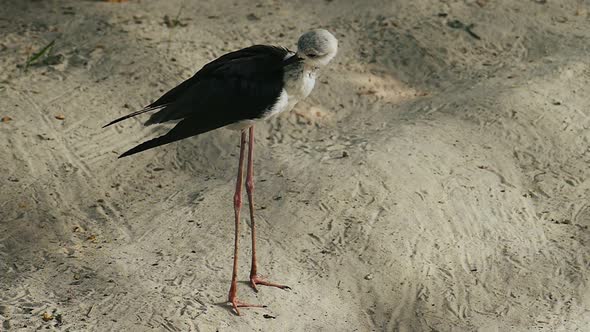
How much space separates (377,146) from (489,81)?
4.65 feet

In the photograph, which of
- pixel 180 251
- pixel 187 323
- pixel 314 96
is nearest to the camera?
pixel 187 323

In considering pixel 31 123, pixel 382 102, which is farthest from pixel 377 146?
pixel 31 123

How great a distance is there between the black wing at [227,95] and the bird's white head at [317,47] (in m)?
0.10

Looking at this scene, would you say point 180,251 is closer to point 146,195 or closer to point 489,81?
point 146,195

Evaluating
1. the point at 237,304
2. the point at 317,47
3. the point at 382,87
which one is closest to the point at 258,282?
the point at 237,304

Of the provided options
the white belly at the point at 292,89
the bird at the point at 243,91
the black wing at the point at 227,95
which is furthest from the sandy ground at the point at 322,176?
the white belly at the point at 292,89

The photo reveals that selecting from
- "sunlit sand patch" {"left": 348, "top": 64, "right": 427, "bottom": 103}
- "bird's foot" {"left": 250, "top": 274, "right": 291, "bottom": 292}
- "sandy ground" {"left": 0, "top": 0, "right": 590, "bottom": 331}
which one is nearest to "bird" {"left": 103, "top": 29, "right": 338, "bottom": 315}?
"bird's foot" {"left": 250, "top": 274, "right": 291, "bottom": 292}

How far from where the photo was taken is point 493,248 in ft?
18.4

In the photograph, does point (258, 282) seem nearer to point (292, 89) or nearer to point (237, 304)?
point (237, 304)

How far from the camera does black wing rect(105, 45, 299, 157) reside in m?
4.64

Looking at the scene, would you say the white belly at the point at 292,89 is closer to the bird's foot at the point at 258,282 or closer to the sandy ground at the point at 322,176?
the bird's foot at the point at 258,282

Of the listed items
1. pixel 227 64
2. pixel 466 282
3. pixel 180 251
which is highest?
pixel 227 64

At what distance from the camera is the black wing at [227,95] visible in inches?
183

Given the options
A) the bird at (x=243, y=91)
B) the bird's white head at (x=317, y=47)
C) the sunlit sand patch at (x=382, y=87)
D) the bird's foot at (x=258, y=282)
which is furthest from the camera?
the sunlit sand patch at (x=382, y=87)
